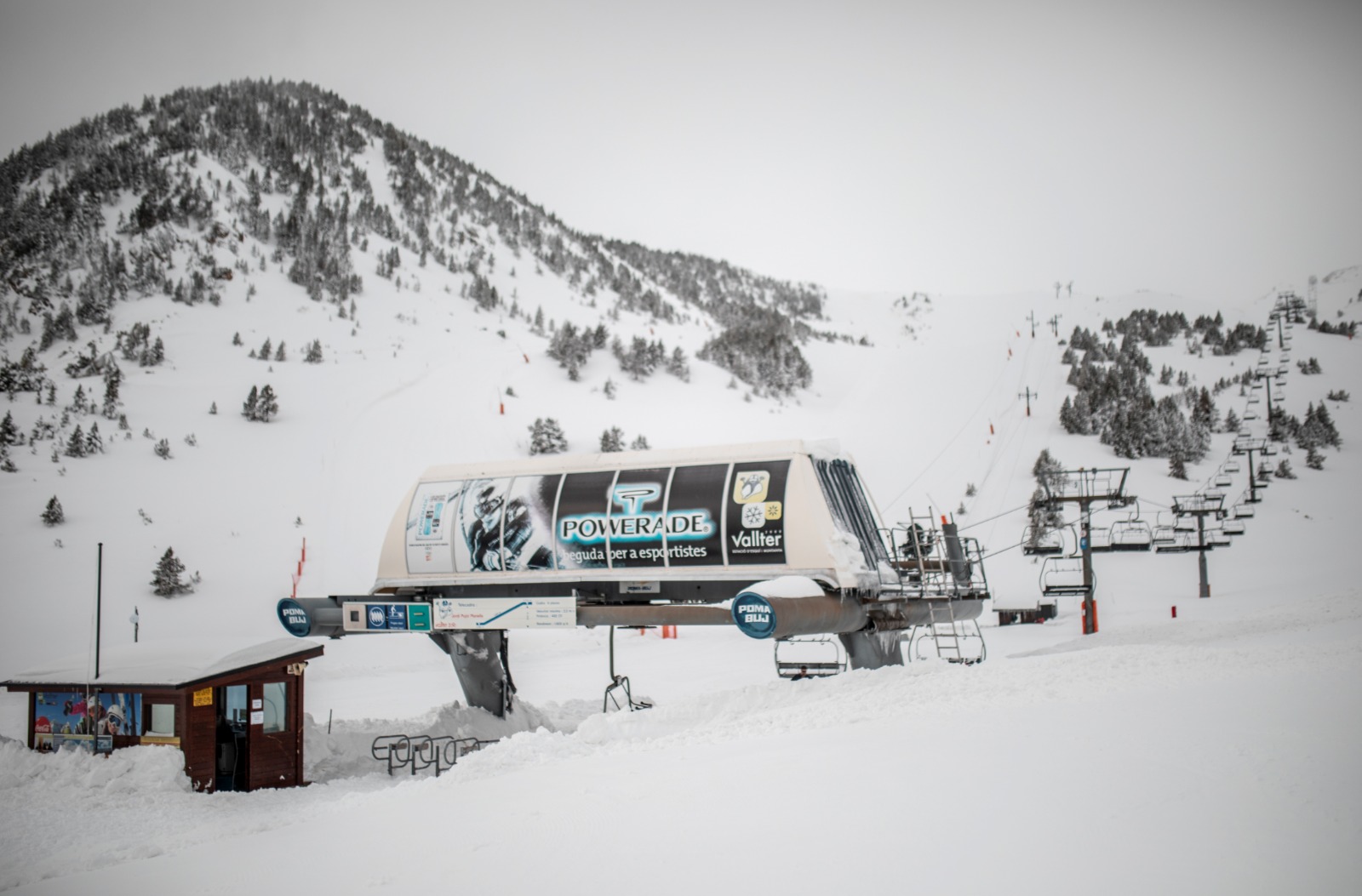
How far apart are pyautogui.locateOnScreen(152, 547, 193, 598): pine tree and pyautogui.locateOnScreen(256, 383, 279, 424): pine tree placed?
43.0 feet

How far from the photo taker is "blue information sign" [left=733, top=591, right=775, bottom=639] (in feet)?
Answer: 43.4

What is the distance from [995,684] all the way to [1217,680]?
8.34 feet

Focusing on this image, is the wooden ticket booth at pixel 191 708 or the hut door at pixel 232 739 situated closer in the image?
the wooden ticket booth at pixel 191 708

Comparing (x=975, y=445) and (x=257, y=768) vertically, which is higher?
(x=975, y=445)

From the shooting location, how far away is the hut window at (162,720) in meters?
13.4

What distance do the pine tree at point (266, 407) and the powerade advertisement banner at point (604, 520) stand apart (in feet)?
85.9

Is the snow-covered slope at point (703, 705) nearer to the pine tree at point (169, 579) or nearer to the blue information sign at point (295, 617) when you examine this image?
the pine tree at point (169, 579)

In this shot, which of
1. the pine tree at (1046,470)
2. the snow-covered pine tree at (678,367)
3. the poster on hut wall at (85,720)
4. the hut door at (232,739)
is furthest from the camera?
the snow-covered pine tree at (678,367)

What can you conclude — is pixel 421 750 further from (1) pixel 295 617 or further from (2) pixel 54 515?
(2) pixel 54 515

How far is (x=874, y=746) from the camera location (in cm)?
960

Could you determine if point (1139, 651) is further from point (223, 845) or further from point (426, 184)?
point (426, 184)

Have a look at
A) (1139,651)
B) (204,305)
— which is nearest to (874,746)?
(1139,651)

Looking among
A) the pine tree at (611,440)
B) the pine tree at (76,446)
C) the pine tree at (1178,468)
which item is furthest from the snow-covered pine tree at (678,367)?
the pine tree at (76,446)

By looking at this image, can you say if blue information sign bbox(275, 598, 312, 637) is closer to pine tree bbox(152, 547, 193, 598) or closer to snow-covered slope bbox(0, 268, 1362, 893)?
snow-covered slope bbox(0, 268, 1362, 893)
